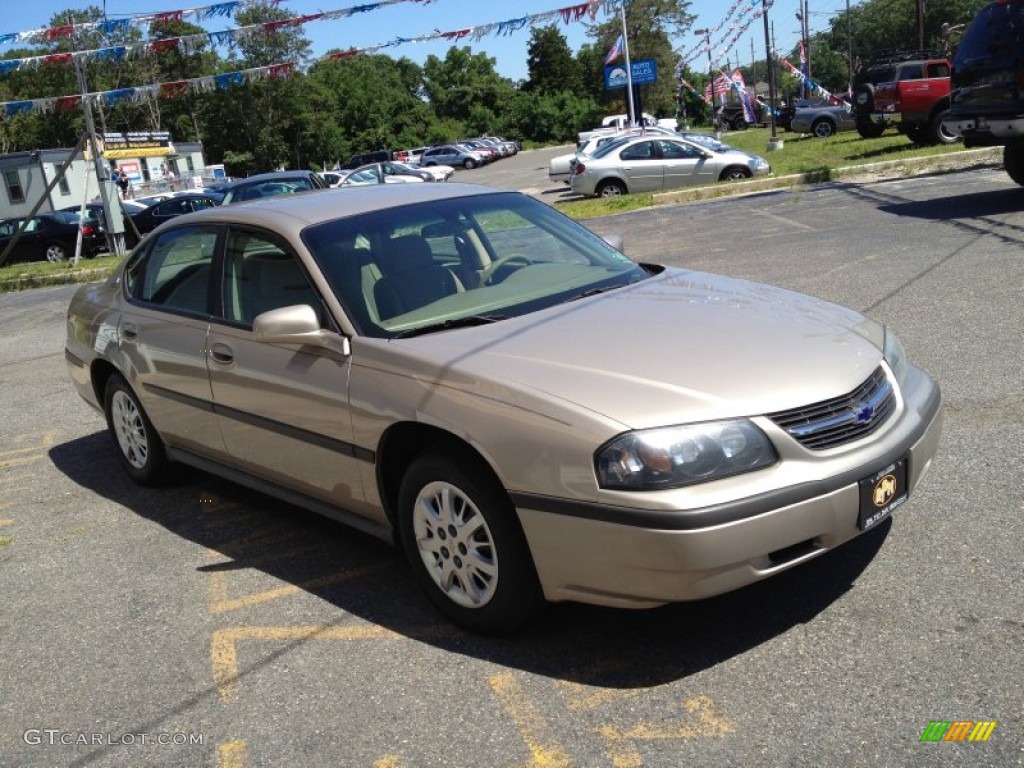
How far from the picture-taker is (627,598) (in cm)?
319

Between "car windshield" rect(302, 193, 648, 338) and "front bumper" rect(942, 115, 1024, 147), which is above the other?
"car windshield" rect(302, 193, 648, 338)

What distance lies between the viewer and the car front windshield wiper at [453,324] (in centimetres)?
392

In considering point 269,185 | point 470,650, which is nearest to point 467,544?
point 470,650

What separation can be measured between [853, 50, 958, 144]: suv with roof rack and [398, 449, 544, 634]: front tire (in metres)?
18.1

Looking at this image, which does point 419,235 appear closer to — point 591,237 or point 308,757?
point 591,237

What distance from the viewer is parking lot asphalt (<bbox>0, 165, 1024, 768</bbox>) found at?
2.97 metres

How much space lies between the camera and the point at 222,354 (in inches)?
181

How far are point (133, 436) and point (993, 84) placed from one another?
34.3 ft

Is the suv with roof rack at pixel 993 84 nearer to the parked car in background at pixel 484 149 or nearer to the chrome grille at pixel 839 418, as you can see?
the chrome grille at pixel 839 418

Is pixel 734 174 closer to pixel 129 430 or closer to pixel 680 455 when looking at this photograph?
pixel 129 430

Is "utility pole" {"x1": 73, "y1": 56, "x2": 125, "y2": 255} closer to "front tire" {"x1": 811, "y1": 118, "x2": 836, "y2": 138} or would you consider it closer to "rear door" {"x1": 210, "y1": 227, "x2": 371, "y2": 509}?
"rear door" {"x1": 210, "y1": 227, "x2": 371, "y2": 509}

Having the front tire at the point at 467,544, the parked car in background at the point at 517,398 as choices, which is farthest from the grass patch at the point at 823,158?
the front tire at the point at 467,544

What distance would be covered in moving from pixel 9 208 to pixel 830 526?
50.7 m

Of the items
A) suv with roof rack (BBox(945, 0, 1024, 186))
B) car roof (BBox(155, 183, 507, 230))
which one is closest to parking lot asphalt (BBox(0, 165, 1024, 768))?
car roof (BBox(155, 183, 507, 230))
